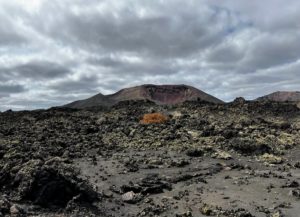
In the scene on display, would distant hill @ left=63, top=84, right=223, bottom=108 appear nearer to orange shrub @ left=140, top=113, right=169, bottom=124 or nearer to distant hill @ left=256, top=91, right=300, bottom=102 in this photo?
distant hill @ left=256, top=91, right=300, bottom=102

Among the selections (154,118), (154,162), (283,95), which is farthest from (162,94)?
(154,162)

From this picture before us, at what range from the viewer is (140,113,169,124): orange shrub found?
105 ft

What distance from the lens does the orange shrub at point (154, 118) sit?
31883 millimetres

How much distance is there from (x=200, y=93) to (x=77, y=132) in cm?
6446

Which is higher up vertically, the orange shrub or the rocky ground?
the orange shrub

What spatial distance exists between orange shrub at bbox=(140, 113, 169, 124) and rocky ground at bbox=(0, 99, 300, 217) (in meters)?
0.54

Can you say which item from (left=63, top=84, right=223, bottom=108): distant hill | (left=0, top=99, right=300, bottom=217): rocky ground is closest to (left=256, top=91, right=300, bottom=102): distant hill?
(left=63, top=84, right=223, bottom=108): distant hill

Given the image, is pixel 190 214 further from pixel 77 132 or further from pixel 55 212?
pixel 77 132

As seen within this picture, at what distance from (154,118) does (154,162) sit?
429 inches

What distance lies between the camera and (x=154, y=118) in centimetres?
3250

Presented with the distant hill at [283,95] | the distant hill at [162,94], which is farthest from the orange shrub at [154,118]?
the distant hill at [283,95]

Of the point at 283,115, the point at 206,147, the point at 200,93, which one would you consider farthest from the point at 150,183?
the point at 200,93

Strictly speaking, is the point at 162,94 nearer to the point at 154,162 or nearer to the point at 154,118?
the point at 154,118

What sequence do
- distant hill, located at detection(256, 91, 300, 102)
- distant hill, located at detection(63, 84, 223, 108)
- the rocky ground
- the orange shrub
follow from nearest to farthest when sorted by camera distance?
the rocky ground
the orange shrub
distant hill, located at detection(63, 84, 223, 108)
distant hill, located at detection(256, 91, 300, 102)
